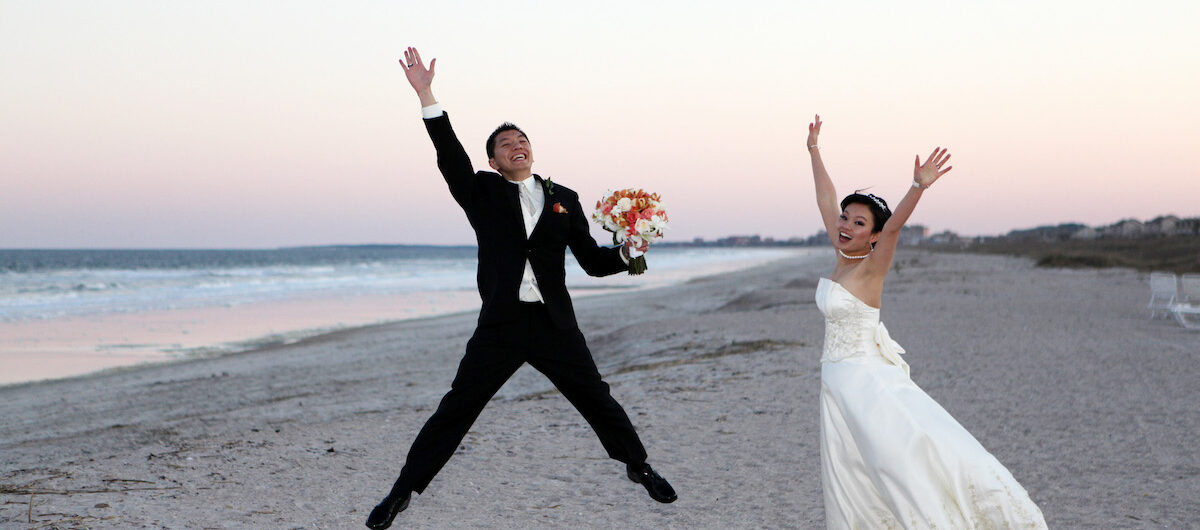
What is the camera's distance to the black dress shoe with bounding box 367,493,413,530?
4305 millimetres

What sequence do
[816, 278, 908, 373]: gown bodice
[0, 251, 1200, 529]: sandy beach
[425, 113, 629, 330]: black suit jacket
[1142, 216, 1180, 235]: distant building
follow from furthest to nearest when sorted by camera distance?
[1142, 216, 1180, 235]: distant building < [0, 251, 1200, 529]: sandy beach < [425, 113, 629, 330]: black suit jacket < [816, 278, 908, 373]: gown bodice

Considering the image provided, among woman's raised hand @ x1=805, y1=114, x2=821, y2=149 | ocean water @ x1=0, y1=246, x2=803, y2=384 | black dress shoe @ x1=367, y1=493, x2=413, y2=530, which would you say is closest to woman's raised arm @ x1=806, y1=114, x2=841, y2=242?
woman's raised hand @ x1=805, y1=114, x2=821, y2=149

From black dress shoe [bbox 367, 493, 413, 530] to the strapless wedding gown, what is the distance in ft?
6.91

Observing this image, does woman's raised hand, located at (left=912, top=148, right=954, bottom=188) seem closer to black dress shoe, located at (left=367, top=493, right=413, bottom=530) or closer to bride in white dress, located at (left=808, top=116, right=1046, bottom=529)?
bride in white dress, located at (left=808, top=116, right=1046, bottom=529)

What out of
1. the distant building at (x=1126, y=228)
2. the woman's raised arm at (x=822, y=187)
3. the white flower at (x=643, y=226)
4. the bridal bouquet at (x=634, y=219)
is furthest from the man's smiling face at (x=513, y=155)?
the distant building at (x=1126, y=228)

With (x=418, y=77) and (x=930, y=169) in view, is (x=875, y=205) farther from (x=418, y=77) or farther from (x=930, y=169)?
(x=418, y=77)

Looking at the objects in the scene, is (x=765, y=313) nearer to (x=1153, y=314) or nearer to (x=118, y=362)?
(x=1153, y=314)

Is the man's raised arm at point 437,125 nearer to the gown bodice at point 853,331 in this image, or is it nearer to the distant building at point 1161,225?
the gown bodice at point 853,331

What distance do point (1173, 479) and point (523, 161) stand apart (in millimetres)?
4493

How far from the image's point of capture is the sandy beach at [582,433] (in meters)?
4.86

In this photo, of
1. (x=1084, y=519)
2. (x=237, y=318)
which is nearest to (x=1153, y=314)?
(x=1084, y=519)

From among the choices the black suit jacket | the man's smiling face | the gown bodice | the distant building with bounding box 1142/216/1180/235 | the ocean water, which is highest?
the distant building with bounding box 1142/216/1180/235

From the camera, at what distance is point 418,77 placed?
405 centimetres

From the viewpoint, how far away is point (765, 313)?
16.4 metres
